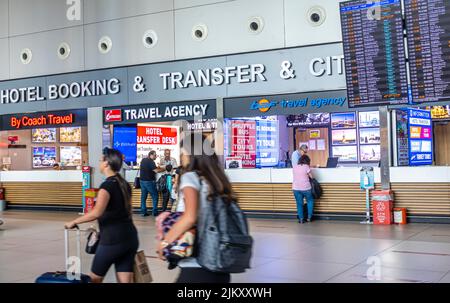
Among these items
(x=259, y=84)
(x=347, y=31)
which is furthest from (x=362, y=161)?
(x=347, y=31)

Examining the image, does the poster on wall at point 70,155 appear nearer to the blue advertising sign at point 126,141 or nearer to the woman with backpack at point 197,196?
the blue advertising sign at point 126,141

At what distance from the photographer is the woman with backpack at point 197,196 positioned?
3570 millimetres

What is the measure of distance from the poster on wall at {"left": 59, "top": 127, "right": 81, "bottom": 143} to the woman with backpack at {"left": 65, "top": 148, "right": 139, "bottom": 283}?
1481 centimetres

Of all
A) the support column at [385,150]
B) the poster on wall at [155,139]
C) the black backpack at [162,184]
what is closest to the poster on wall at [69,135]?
the poster on wall at [155,139]

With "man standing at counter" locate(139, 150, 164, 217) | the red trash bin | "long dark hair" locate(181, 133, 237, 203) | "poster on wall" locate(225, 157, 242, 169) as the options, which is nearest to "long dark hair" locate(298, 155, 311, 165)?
the red trash bin

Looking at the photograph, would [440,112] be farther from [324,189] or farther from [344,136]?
[324,189]

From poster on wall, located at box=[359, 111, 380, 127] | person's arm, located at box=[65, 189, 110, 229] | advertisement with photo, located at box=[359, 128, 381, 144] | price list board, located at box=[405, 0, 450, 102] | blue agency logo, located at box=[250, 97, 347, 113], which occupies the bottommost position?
person's arm, located at box=[65, 189, 110, 229]

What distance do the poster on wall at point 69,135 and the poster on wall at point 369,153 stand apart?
31.1 feet

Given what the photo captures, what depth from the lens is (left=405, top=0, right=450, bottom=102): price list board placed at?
10.3 meters

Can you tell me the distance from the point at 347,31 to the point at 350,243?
441cm

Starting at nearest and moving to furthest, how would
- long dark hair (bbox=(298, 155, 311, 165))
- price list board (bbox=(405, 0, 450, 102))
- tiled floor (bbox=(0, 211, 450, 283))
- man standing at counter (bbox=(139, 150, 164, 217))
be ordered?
1. tiled floor (bbox=(0, 211, 450, 283))
2. price list board (bbox=(405, 0, 450, 102))
3. long dark hair (bbox=(298, 155, 311, 165))
4. man standing at counter (bbox=(139, 150, 164, 217))

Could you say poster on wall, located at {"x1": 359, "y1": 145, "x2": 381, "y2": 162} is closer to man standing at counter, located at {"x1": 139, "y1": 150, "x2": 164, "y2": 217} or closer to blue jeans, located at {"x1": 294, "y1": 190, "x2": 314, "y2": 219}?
blue jeans, located at {"x1": 294, "y1": 190, "x2": 314, "y2": 219}

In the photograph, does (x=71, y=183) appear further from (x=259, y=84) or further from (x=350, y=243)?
(x=350, y=243)

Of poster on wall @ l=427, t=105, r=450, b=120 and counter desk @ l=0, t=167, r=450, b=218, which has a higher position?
poster on wall @ l=427, t=105, r=450, b=120
